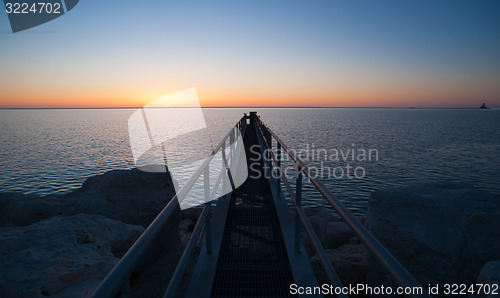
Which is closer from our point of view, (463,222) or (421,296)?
(421,296)

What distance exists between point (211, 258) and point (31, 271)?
7.52ft

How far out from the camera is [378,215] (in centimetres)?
Result: 602

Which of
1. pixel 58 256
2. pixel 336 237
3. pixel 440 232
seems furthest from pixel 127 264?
pixel 336 237

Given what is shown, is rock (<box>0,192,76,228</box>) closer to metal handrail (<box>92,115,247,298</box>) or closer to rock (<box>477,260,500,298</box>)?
metal handrail (<box>92,115,247,298</box>)

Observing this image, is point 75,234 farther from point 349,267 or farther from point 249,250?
point 349,267

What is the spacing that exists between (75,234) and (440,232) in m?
6.88

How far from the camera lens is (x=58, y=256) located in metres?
3.75

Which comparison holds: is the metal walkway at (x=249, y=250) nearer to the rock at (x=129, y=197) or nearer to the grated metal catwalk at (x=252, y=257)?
the grated metal catwalk at (x=252, y=257)

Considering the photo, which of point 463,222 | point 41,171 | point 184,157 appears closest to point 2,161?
point 41,171

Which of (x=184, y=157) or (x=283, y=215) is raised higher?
(x=283, y=215)

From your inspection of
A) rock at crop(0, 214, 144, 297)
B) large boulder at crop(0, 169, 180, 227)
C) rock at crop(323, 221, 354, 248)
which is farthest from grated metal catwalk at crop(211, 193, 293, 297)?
rock at crop(323, 221, 354, 248)

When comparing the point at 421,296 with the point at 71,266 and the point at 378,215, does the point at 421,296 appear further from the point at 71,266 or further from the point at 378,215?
the point at 378,215

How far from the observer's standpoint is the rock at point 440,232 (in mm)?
4984
